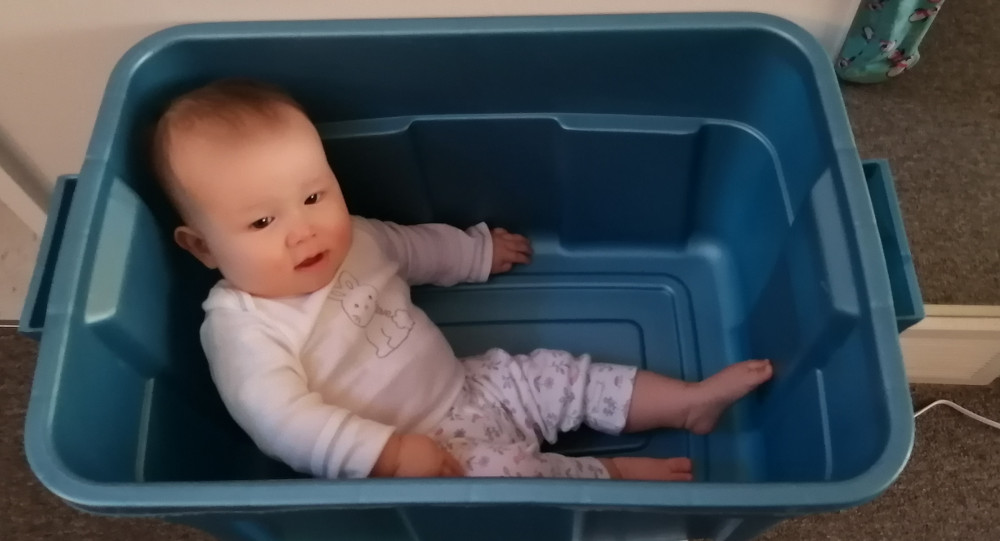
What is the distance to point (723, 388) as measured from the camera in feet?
2.80

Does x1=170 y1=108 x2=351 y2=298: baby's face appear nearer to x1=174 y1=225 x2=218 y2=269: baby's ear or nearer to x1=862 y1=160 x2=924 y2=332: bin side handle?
x1=174 y1=225 x2=218 y2=269: baby's ear

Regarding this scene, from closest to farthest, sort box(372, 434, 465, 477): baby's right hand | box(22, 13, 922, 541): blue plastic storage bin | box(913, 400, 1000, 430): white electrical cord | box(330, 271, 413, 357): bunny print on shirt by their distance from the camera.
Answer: box(22, 13, 922, 541): blue plastic storage bin < box(372, 434, 465, 477): baby's right hand < box(330, 271, 413, 357): bunny print on shirt < box(913, 400, 1000, 430): white electrical cord

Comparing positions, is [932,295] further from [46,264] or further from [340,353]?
[46,264]

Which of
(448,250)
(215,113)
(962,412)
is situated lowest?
(962,412)

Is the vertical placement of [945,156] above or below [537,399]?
above

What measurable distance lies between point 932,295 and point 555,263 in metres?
0.44

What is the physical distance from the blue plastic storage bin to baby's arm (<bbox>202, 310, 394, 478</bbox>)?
0.19 feet

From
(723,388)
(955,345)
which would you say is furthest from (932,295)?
(723,388)

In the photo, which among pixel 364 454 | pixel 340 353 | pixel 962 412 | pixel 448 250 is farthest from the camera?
pixel 962 412

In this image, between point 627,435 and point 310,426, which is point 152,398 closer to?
point 310,426

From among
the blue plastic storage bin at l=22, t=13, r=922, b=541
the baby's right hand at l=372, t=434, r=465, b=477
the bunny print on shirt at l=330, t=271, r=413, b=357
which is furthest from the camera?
the bunny print on shirt at l=330, t=271, r=413, b=357

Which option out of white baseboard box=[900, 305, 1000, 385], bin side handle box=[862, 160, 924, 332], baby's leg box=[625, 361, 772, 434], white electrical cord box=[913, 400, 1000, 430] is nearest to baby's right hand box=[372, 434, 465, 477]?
baby's leg box=[625, 361, 772, 434]

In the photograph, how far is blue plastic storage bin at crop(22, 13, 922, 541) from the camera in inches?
23.9

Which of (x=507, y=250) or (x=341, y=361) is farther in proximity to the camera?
(x=507, y=250)
